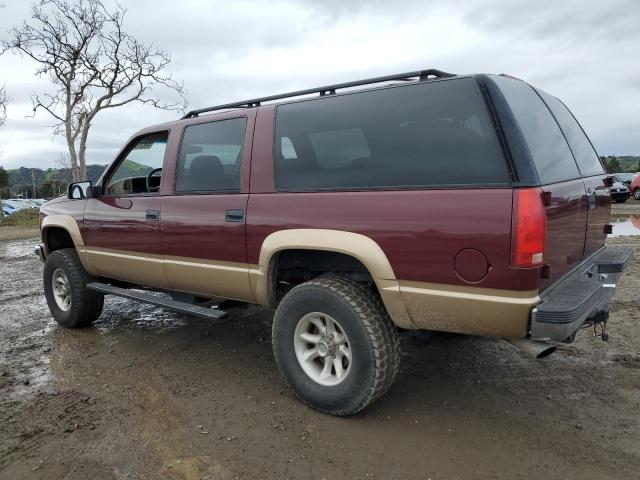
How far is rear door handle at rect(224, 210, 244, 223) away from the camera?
3.41m

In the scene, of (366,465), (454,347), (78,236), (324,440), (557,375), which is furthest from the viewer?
(78,236)

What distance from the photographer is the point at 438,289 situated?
263cm

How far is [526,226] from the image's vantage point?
2363 mm

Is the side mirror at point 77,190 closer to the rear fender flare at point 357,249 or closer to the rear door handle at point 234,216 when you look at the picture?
the rear door handle at point 234,216

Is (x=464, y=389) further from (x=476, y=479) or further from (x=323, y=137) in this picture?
(x=323, y=137)

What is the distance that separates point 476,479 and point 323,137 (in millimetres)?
2137

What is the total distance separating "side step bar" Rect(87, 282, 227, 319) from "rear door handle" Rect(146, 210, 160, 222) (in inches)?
26.8

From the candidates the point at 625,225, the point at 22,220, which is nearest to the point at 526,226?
the point at 625,225

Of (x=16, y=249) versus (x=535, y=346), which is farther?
(x=16, y=249)

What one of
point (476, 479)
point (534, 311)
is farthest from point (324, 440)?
point (534, 311)

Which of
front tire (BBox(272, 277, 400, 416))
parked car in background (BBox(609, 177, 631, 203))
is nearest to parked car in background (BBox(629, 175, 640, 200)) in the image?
parked car in background (BBox(609, 177, 631, 203))

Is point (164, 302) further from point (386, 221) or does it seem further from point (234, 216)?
point (386, 221)

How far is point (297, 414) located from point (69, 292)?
315 cm

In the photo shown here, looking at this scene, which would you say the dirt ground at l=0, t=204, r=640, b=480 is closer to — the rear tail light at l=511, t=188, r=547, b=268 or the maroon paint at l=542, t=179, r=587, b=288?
the maroon paint at l=542, t=179, r=587, b=288
